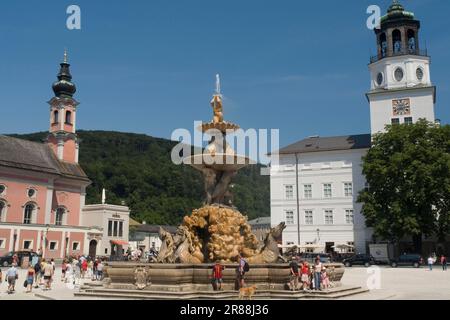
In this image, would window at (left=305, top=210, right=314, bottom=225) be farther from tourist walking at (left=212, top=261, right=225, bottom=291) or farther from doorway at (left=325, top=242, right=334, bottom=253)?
tourist walking at (left=212, top=261, right=225, bottom=291)

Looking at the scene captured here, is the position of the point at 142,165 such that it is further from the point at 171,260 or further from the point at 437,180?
the point at 171,260

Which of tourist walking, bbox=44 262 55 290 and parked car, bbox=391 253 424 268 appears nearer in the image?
tourist walking, bbox=44 262 55 290

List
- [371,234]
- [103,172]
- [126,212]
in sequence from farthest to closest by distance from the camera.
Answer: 1. [103,172]
2. [126,212]
3. [371,234]

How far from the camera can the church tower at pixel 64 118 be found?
227ft

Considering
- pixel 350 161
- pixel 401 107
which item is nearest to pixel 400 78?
pixel 401 107

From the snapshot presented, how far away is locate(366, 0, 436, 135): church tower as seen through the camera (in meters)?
56.8

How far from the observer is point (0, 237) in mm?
52156

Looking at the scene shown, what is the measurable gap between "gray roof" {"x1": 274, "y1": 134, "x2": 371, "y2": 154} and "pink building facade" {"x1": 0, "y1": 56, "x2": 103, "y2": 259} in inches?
1065

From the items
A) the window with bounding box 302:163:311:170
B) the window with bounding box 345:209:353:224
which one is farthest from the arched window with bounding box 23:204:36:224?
the window with bounding box 345:209:353:224

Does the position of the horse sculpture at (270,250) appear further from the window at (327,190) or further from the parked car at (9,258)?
the window at (327,190)

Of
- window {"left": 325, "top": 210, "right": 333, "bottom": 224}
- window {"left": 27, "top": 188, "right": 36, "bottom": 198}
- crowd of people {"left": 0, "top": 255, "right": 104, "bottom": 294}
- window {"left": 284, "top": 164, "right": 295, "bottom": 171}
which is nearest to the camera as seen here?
crowd of people {"left": 0, "top": 255, "right": 104, "bottom": 294}

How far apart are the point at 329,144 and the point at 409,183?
17.8 metres
